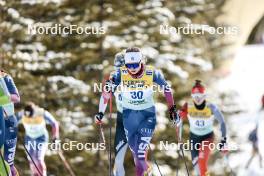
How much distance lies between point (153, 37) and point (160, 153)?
1255mm

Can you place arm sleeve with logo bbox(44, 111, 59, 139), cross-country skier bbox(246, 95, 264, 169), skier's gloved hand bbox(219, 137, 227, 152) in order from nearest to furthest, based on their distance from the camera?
skier's gloved hand bbox(219, 137, 227, 152)
arm sleeve with logo bbox(44, 111, 59, 139)
cross-country skier bbox(246, 95, 264, 169)

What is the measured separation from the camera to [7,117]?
4.45 metres

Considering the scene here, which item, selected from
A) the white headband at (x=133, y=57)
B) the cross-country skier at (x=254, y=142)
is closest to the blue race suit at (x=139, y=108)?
the white headband at (x=133, y=57)

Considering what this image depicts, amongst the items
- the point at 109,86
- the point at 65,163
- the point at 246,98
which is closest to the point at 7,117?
the point at 109,86

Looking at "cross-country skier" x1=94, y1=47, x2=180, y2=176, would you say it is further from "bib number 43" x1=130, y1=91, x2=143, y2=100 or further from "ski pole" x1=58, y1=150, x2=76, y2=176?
"ski pole" x1=58, y1=150, x2=76, y2=176

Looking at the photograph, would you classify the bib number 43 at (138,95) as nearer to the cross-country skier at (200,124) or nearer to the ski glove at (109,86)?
the ski glove at (109,86)

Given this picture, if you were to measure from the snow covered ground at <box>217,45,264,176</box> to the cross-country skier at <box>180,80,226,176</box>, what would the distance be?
45.3 inches

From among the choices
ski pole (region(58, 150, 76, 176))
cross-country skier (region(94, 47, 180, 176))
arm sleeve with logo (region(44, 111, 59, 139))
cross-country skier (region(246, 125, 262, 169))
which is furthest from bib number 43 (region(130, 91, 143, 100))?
cross-country skier (region(246, 125, 262, 169))

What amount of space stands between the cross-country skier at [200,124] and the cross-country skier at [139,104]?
583 mm

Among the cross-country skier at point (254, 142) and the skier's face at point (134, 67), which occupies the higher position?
the skier's face at point (134, 67)

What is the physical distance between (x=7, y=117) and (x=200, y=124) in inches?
55.6

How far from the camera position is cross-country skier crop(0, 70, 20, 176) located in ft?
14.3

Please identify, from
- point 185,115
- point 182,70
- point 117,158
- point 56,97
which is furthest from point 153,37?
point 117,158

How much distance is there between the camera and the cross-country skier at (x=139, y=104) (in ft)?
14.3
